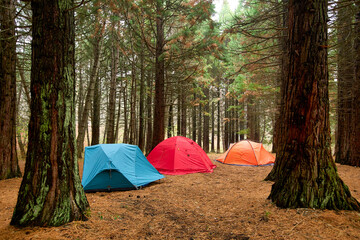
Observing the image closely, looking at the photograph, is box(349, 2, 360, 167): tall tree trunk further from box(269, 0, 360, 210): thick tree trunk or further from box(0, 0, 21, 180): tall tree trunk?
box(0, 0, 21, 180): tall tree trunk

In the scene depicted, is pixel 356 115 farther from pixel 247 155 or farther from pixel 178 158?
pixel 178 158

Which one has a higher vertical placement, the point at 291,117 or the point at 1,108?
the point at 1,108

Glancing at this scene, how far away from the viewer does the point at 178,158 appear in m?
8.12

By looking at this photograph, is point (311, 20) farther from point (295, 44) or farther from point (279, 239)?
point (279, 239)

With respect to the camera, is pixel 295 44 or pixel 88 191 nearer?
pixel 295 44

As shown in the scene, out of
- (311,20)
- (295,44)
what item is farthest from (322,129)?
(311,20)

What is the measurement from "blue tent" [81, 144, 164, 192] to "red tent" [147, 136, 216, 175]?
1.82 meters

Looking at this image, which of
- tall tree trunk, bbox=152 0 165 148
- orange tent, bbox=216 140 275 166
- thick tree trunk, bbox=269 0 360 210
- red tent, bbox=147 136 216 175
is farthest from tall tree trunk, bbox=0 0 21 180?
orange tent, bbox=216 140 275 166

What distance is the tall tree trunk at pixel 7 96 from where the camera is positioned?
229 inches

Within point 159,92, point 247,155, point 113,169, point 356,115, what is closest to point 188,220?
point 113,169

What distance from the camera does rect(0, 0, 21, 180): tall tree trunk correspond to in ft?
19.1

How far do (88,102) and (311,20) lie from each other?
28.8ft

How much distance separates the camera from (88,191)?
5.30 metres

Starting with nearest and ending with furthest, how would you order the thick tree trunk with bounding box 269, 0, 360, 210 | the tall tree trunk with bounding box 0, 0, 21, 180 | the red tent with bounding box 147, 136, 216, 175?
the thick tree trunk with bounding box 269, 0, 360, 210 → the tall tree trunk with bounding box 0, 0, 21, 180 → the red tent with bounding box 147, 136, 216, 175
